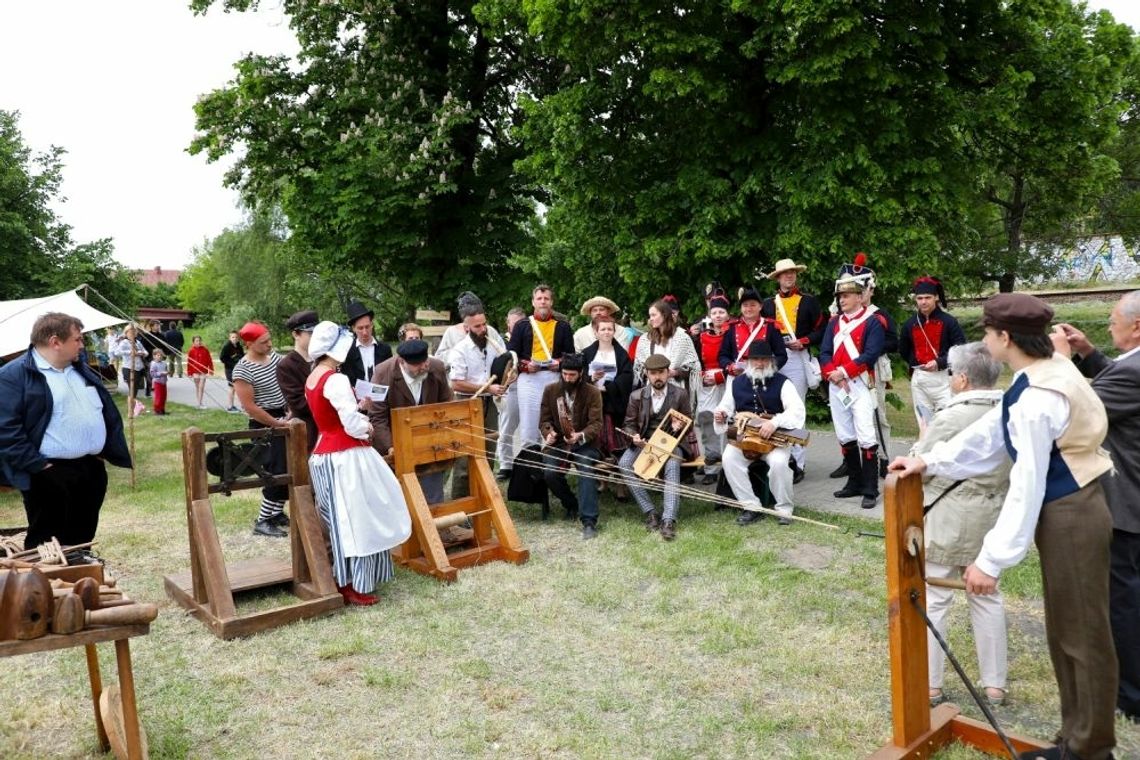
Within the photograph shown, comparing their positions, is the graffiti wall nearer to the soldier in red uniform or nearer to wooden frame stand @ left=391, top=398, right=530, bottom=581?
the soldier in red uniform

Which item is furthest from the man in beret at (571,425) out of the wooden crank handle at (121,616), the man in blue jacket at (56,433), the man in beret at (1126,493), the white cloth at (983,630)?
the wooden crank handle at (121,616)

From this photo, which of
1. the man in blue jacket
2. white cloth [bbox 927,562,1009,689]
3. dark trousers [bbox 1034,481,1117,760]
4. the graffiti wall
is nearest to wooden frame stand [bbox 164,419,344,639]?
the man in blue jacket

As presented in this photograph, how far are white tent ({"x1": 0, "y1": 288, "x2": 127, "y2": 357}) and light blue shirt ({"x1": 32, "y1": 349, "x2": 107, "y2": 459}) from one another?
6.51m

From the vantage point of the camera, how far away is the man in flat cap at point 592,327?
8.08 meters

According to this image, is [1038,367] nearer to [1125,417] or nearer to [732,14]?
[1125,417]

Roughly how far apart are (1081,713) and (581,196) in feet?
33.7

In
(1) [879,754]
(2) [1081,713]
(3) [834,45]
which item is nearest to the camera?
(2) [1081,713]

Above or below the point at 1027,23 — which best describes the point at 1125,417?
below

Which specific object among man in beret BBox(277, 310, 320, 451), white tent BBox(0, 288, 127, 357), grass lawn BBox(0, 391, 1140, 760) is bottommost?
grass lawn BBox(0, 391, 1140, 760)

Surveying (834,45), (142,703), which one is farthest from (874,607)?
(834,45)

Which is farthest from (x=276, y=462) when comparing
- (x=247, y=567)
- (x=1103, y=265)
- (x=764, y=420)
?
(x=1103, y=265)

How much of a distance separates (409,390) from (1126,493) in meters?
5.04

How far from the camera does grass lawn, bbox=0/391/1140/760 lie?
144 inches

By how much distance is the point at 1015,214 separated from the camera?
2066cm
